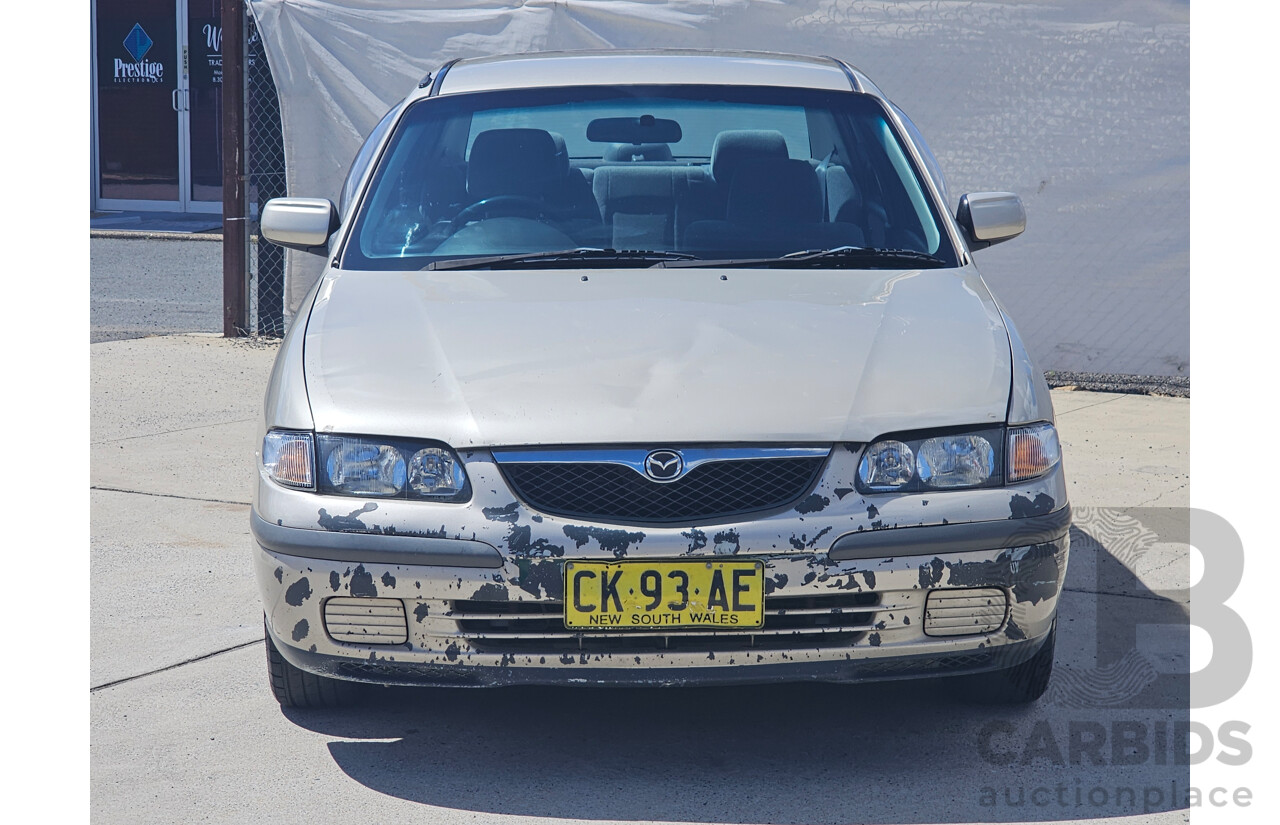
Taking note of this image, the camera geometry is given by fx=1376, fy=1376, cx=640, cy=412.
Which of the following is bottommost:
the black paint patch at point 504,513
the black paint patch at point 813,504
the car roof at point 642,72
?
the black paint patch at point 504,513

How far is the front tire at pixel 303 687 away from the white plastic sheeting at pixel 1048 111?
5.83m

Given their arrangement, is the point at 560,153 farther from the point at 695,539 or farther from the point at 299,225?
the point at 695,539

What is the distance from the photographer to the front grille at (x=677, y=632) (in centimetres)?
286

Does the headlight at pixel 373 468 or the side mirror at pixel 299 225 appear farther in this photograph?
the side mirror at pixel 299 225

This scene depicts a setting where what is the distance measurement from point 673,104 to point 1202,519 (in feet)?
8.69

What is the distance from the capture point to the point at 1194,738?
131 inches

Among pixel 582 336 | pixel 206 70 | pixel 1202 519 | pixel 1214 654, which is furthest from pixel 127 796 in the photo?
pixel 206 70

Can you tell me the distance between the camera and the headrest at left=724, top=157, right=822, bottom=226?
3.94 metres

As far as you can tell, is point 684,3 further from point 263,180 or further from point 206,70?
point 206,70

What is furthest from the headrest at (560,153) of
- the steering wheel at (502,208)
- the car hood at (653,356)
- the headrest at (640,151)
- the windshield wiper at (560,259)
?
the car hood at (653,356)

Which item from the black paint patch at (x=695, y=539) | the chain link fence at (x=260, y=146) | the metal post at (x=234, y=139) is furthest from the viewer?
the chain link fence at (x=260, y=146)

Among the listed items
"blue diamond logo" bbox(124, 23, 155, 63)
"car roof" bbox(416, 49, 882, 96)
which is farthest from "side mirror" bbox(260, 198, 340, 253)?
"blue diamond logo" bbox(124, 23, 155, 63)

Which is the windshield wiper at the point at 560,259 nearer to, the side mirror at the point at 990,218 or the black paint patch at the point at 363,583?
the side mirror at the point at 990,218

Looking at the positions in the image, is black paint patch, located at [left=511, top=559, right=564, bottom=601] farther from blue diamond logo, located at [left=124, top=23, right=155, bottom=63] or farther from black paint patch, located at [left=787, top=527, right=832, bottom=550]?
blue diamond logo, located at [left=124, top=23, right=155, bottom=63]
